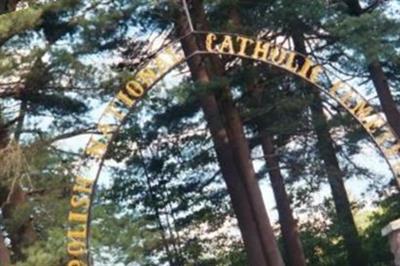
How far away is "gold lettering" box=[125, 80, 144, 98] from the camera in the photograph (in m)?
8.60

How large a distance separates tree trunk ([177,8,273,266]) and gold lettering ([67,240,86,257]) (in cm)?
658

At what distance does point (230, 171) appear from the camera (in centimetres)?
1504

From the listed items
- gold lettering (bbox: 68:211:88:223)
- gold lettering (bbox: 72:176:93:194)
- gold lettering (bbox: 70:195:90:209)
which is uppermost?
gold lettering (bbox: 72:176:93:194)

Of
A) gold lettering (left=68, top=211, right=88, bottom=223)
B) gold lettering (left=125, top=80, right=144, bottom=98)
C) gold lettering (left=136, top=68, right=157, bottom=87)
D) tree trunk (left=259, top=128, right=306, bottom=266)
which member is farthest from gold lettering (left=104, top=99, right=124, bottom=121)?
tree trunk (left=259, top=128, right=306, bottom=266)

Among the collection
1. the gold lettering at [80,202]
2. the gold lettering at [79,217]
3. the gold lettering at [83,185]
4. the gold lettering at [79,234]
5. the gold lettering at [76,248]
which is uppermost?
the gold lettering at [83,185]

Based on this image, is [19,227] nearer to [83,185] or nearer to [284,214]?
[83,185]

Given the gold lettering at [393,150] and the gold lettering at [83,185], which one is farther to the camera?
the gold lettering at [393,150]

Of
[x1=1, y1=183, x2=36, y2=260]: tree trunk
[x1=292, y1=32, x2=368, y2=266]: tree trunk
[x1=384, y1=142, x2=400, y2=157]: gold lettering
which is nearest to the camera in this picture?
[x1=384, y1=142, x2=400, y2=157]: gold lettering

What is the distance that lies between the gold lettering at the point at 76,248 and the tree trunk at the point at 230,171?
21.6ft

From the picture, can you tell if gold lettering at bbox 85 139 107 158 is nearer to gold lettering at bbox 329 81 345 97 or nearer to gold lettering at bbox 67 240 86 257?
gold lettering at bbox 67 240 86 257

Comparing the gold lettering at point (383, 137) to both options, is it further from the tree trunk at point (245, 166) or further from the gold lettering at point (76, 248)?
the tree trunk at point (245, 166)

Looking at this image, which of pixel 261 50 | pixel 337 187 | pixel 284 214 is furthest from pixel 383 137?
pixel 284 214

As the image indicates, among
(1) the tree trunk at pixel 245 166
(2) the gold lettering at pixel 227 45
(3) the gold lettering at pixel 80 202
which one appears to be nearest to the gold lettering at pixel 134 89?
(2) the gold lettering at pixel 227 45

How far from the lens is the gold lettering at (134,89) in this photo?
860cm
